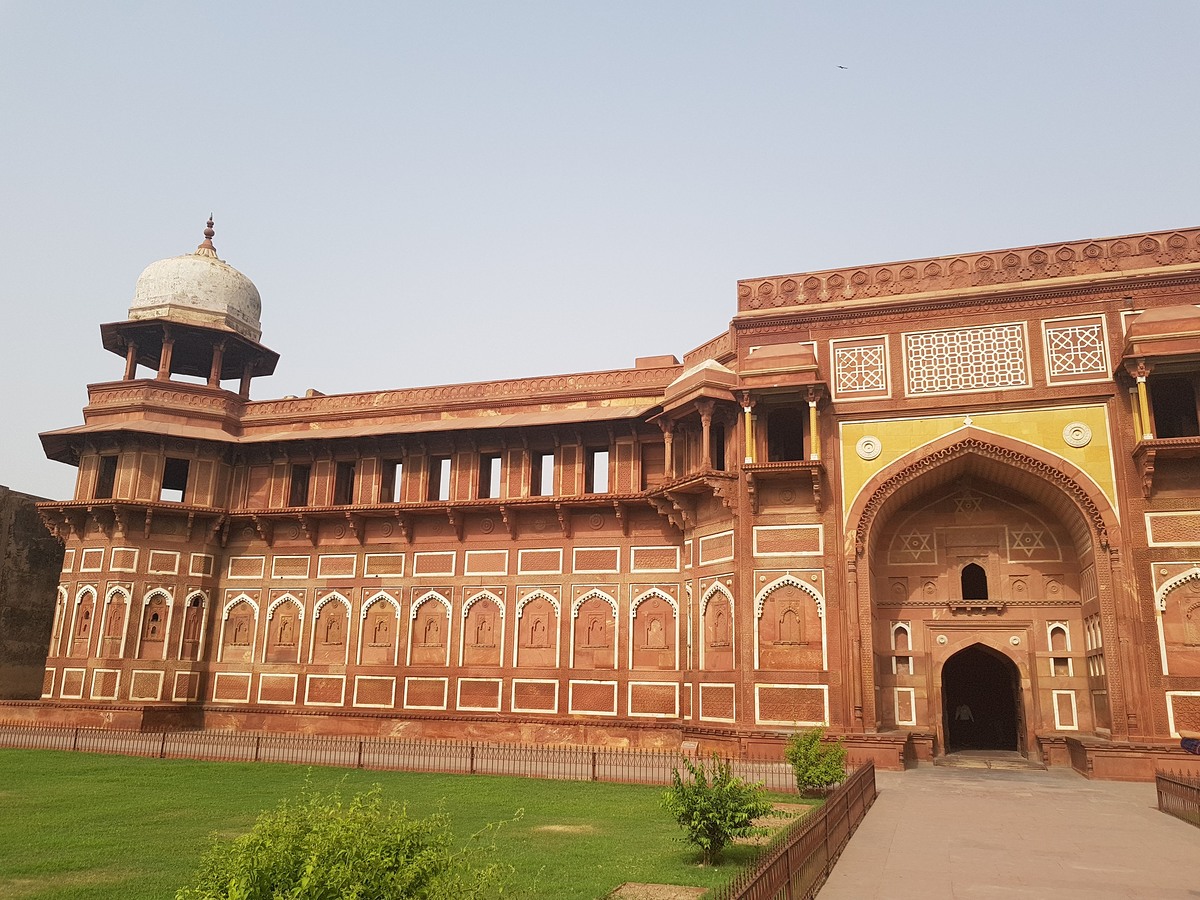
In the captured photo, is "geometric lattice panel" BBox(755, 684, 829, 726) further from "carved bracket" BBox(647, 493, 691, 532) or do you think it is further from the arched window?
the arched window

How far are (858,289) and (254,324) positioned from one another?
55.1ft

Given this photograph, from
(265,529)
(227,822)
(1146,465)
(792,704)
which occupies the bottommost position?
(227,822)

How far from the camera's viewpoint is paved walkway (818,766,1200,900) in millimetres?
7367

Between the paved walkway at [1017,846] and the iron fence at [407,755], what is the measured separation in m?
2.62

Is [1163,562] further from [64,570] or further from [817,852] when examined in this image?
[64,570]

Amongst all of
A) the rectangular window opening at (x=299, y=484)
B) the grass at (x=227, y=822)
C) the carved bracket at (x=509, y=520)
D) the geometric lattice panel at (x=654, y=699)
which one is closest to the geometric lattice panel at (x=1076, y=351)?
the geometric lattice panel at (x=654, y=699)

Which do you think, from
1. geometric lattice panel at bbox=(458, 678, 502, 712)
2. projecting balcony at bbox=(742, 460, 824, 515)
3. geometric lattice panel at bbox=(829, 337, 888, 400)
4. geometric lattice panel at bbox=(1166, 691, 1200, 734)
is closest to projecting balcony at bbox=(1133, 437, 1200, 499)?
geometric lattice panel at bbox=(1166, 691, 1200, 734)

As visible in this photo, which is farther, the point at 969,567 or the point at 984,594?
the point at 969,567

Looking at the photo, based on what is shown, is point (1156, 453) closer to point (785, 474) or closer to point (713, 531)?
point (785, 474)

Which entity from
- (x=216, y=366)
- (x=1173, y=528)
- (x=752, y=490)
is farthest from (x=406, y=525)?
(x=1173, y=528)

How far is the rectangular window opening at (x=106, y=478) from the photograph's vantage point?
22891 millimetres

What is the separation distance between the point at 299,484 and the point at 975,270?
16.7 metres

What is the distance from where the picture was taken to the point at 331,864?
3.94m

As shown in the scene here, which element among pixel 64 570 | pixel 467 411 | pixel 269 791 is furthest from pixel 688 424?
pixel 64 570
